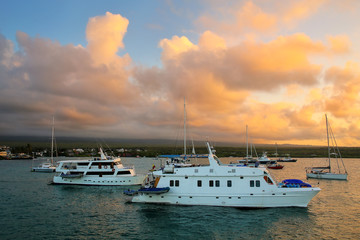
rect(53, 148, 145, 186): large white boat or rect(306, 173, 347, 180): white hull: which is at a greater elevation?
rect(53, 148, 145, 186): large white boat

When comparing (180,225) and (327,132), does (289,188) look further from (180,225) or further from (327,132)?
(327,132)

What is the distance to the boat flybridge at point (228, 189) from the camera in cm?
2525

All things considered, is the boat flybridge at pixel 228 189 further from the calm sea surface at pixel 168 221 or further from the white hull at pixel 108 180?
the white hull at pixel 108 180

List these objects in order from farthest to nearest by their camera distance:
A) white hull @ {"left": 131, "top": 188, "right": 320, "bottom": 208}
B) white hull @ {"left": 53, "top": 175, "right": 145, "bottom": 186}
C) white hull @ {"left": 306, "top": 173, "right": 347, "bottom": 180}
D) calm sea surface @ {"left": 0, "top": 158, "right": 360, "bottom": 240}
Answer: white hull @ {"left": 306, "top": 173, "right": 347, "bottom": 180} → white hull @ {"left": 53, "top": 175, "right": 145, "bottom": 186} → white hull @ {"left": 131, "top": 188, "right": 320, "bottom": 208} → calm sea surface @ {"left": 0, "top": 158, "right": 360, "bottom": 240}

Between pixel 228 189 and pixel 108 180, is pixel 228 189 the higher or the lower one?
the higher one

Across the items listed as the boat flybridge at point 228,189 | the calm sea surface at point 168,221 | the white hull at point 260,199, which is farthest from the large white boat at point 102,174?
the white hull at point 260,199

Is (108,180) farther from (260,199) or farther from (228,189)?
(260,199)

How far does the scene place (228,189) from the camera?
25.6 meters

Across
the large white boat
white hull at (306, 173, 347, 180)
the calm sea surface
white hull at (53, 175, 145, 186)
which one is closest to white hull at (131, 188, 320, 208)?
the calm sea surface

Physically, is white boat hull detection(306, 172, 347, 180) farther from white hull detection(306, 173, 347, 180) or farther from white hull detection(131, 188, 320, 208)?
white hull detection(131, 188, 320, 208)

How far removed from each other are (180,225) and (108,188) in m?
23.5

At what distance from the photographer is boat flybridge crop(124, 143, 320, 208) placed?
82.8 feet

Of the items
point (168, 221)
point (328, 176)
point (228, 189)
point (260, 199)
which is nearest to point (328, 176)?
point (328, 176)

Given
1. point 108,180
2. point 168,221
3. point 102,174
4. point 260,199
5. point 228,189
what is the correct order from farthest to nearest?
point 102,174 < point 108,180 < point 228,189 < point 260,199 < point 168,221
